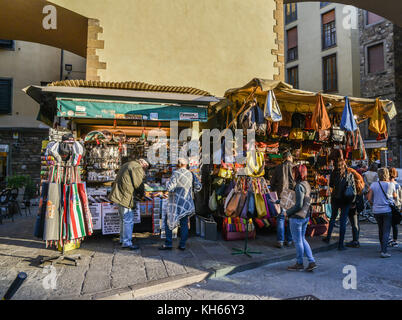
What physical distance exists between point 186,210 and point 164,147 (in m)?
2.45

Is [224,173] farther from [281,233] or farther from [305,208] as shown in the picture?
[305,208]

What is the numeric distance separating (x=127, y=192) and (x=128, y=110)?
1951 mm

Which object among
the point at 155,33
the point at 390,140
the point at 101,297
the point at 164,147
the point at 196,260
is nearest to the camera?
the point at 101,297

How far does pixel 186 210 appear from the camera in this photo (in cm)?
592

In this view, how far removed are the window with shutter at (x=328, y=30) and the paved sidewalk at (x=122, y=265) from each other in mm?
19932

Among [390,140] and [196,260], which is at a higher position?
[390,140]

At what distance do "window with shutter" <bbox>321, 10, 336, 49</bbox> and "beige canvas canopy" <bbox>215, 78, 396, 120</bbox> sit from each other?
53.3 feet

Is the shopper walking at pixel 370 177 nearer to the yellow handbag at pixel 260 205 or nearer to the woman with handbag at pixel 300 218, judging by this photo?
the yellow handbag at pixel 260 205

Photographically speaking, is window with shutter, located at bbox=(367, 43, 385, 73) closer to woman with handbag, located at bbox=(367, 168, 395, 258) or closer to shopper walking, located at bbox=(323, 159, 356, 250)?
shopper walking, located at bbox=(323, 159, 356, 250)

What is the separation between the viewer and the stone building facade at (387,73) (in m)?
18.4

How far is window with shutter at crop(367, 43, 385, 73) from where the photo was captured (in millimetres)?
19375

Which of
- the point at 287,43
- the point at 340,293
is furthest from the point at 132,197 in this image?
the point at 287,43

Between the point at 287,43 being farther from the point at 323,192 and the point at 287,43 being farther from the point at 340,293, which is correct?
the point at 340,293

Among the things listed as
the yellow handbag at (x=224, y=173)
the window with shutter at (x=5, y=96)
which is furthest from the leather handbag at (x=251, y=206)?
the window with shutter at (x=5, y=96)
